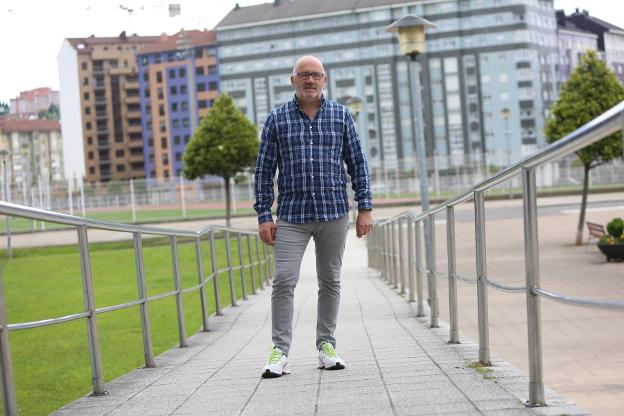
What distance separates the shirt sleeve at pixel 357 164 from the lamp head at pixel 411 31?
756 centimetres

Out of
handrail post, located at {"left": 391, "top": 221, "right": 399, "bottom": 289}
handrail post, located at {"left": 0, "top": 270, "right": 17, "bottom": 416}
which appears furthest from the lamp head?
handrail post, located at {"left": 0, "top": 270, "right": 17, "bottom": 416}

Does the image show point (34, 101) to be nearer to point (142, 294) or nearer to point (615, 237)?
point (142, 294)

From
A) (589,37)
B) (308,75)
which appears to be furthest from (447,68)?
(308,75)

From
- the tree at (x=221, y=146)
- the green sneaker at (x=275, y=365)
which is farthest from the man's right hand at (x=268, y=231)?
the tree at (x=221, y=146)

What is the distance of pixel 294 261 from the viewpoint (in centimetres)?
494

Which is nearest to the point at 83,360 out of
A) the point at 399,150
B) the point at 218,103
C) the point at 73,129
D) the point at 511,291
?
the point at 511,291

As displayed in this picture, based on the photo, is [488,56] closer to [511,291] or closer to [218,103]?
[218,103]

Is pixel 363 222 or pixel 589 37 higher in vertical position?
pixel 589 37

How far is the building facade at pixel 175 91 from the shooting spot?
10438 cm

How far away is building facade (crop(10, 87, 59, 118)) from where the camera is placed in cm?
13900

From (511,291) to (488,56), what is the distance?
84.6 m

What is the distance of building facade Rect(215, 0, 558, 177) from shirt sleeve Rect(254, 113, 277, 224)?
78275 millimetres

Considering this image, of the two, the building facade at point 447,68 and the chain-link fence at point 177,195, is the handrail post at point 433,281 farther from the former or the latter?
the building facade at point 447,68

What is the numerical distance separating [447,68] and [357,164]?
3266 inches
